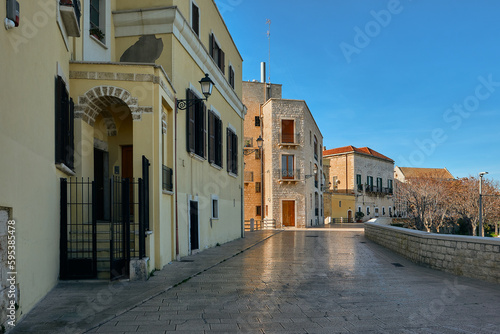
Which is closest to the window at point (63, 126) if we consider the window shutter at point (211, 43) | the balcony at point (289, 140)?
the window shutter at point (211, 43)

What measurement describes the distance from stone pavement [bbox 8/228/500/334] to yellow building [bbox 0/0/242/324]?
2.42 feet

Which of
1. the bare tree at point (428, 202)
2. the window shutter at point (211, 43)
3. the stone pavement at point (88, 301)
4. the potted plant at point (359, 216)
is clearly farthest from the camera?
the potted plant at point (359, 216)

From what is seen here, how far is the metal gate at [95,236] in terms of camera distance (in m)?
7.95

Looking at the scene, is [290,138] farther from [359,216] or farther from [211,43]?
[211,43]

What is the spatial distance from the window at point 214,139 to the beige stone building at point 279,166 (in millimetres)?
19955

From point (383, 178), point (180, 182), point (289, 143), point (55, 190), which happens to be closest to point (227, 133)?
point (180, 182)

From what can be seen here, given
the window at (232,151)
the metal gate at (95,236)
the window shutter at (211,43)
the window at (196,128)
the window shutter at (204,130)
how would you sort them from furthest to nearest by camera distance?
the window at (232,151) < the window shutter at (211,43) < the window shutter at (204,130) < the window at (196,128) < the metal gate at (95,236)

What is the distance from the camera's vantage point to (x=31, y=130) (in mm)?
6004

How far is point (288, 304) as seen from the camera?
6.60 m

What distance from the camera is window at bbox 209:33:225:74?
16306 mm

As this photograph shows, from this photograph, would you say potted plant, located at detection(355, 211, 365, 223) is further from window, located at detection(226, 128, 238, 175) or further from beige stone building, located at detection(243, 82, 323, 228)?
window, located at detection(226, 128, 238, 175)

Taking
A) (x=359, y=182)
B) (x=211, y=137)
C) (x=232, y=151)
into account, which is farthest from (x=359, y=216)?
(x=211, y=137)

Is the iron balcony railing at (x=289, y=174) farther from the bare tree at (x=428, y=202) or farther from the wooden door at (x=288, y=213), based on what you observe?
the bare tree at (x=428, y=202)

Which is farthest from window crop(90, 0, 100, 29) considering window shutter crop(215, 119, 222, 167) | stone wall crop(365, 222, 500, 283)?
stone wall crop(365, 222, 500, 283)
